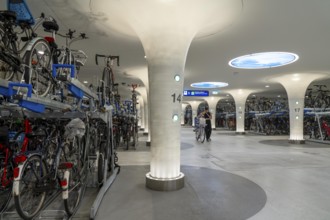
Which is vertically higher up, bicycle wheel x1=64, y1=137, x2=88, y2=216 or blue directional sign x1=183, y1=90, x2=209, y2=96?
blue directional sign x1=183, y1=90, x2=209, y2=96

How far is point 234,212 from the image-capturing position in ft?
9.46

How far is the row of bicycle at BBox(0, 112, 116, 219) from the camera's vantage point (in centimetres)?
253

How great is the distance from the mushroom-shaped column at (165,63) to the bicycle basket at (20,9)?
1269 millimetres

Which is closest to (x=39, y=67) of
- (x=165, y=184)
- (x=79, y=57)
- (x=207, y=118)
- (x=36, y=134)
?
(x=36, y=134)

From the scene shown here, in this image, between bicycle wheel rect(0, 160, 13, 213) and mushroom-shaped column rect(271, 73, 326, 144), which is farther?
mushroom-shaped column rect(271, 73, 326, 144)

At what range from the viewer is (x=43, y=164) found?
9.04ft

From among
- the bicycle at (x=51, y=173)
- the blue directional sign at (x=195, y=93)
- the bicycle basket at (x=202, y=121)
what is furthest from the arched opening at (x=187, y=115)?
the bicycle at (x=51, y=173)

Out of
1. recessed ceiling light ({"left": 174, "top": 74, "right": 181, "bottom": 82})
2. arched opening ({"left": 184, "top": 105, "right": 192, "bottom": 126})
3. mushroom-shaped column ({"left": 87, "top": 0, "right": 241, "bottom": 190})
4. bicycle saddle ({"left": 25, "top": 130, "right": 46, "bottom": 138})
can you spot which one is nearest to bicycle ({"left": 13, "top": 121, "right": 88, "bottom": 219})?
bicycle saddle ({"left": 25, "top": 130, "right": 46, "bottom": 138})

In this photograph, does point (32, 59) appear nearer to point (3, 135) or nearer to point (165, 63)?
point (3, 135)

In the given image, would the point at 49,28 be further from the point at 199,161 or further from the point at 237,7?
the point at 199,161

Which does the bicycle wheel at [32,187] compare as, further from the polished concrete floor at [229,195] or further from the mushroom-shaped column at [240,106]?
the mushroom-shaped column at [240,106]

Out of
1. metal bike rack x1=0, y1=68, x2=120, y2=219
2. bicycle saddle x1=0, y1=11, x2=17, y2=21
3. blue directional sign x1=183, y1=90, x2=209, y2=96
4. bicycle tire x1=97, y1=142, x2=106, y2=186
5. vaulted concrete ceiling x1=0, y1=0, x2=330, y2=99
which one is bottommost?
bicycle tire x1=97, y1=142, x2=106, y2=186

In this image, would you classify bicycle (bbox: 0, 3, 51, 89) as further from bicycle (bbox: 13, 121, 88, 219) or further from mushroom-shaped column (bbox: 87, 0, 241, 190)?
mushroom-shaped column (bbox: 87, 0, 241, 190)

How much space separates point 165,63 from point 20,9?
6.78 feet
